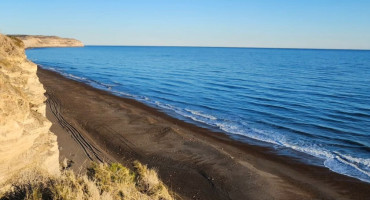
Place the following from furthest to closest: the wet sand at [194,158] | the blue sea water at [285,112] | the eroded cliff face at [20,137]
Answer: the blue sea water at [285,112] < the wet sand at [194,158] < the eroded cliff face at [20,137]

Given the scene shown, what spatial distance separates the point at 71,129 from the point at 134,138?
3.93 m

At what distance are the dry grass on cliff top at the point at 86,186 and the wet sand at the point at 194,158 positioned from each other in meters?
1.22

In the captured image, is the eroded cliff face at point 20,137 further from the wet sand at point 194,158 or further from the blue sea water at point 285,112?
the blue sea water at point 285,112

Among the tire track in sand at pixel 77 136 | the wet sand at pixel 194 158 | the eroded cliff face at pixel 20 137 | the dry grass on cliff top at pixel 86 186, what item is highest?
the eroded cliff face at pixel 20 137

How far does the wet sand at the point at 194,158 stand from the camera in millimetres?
12516

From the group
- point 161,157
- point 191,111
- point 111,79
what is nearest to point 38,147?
point 161,157

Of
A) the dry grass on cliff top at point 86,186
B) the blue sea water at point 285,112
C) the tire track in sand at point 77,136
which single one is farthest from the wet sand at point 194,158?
the blue sea water at point 285,112

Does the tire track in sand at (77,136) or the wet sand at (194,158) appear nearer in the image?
the wet sand at (194,158)

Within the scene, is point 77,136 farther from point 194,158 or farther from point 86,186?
point 86,186

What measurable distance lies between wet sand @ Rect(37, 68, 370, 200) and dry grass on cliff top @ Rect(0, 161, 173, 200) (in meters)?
1.22

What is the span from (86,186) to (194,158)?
27.9 feet

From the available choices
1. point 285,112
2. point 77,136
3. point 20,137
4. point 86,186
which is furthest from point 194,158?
point 285,112

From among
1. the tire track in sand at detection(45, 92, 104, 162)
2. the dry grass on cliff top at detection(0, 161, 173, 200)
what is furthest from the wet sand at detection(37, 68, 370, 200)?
the dry grass on cliff top at detection(0, 161, 173, 200)

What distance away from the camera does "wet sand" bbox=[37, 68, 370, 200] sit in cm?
1252
